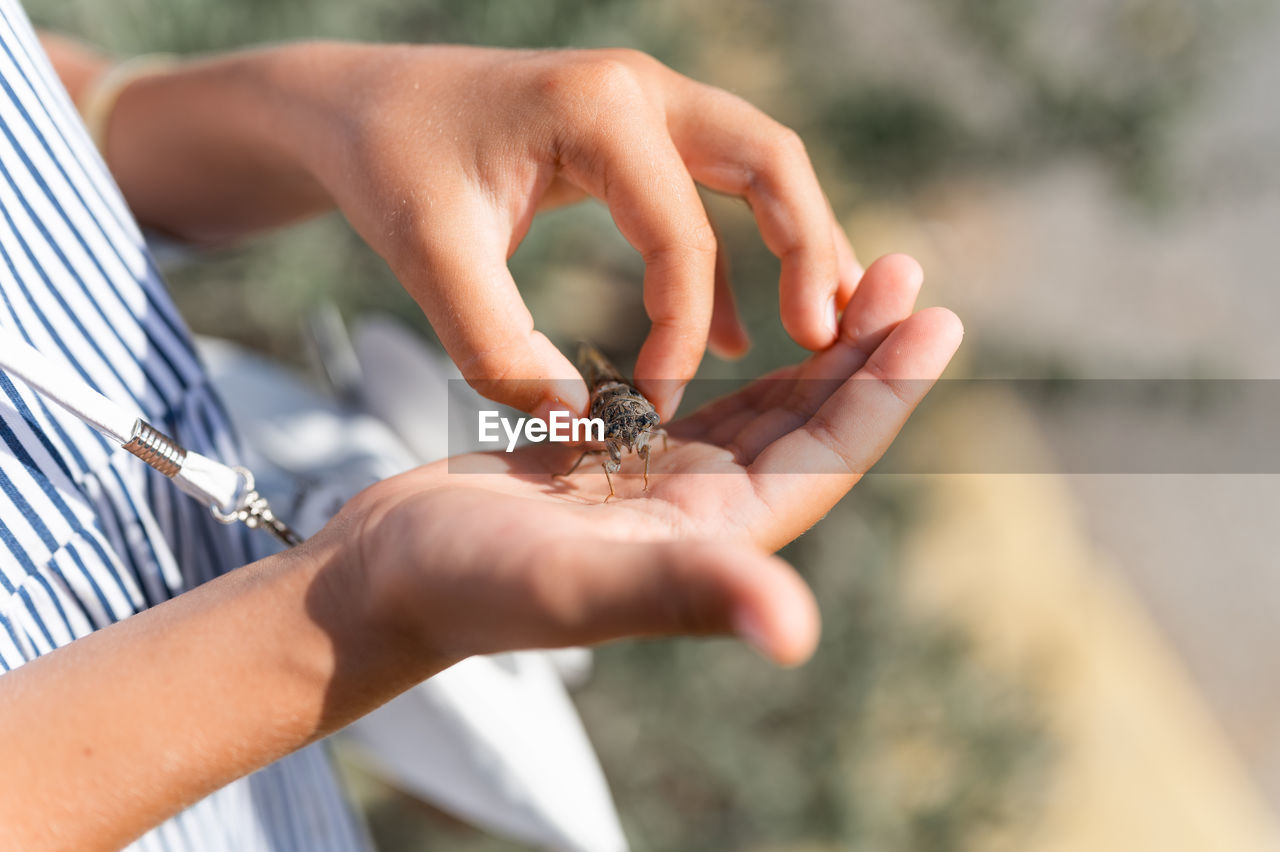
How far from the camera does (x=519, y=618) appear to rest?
0.90 meters

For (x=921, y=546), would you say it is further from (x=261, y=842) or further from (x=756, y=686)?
(x=261, y=842)

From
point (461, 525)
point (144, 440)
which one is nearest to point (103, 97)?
point (144, 440)

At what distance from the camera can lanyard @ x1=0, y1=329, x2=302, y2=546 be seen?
45.2 inches

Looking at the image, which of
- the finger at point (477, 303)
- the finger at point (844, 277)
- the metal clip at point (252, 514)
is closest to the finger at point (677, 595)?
the finger at point (477, 303)

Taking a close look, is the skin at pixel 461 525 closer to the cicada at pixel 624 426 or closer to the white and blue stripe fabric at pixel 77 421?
the cicada at pixel 624 426

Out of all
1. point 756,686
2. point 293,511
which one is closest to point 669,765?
point 756,686

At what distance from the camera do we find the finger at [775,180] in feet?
5.17

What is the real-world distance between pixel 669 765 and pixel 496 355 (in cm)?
244

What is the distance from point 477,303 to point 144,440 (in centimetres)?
56

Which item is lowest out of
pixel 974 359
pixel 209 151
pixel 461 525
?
pixel 461 525

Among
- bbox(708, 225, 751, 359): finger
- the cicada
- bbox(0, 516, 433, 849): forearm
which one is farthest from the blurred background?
bbox(0, 516, 433, 849): forearm

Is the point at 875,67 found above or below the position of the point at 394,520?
above

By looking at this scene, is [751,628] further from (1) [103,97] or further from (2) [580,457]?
(1) [103,97]

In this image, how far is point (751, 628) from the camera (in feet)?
2.65
